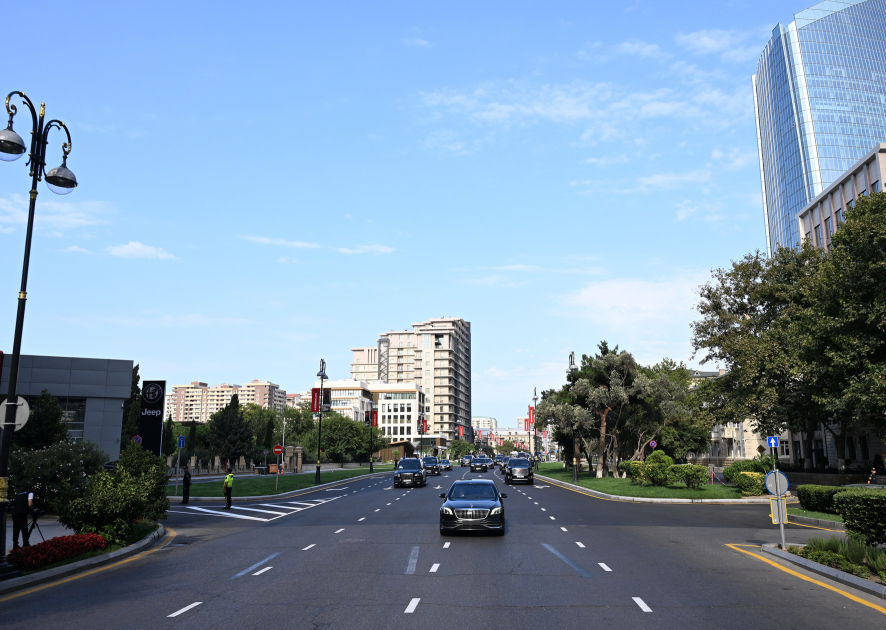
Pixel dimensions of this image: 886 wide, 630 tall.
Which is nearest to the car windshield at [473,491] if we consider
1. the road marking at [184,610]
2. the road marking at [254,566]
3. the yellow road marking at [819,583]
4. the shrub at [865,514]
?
the road marking at [254,566]

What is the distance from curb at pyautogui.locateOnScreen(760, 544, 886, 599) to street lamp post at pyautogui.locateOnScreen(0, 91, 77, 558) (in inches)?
569

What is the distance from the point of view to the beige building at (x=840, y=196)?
51.9m

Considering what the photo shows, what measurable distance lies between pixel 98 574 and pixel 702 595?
1084 centimetres

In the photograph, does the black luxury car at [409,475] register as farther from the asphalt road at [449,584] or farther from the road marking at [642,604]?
the road marking at [642,604]

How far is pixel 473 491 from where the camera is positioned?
763 inches

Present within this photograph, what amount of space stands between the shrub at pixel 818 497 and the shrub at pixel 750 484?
7.47 meters

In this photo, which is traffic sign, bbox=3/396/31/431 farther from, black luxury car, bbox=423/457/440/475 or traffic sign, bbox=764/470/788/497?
black luxury car, bbox=423/457/440/475

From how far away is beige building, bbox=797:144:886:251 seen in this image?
5191cm

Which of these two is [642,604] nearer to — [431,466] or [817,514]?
[817,514]

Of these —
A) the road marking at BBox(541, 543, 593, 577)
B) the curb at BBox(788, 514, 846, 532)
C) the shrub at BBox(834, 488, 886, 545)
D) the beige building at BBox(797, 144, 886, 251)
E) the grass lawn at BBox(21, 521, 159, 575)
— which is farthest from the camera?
the beige building at BBox(797, 144, 886, 251)

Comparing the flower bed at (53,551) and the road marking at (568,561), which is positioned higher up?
the flower bed at (53,551)

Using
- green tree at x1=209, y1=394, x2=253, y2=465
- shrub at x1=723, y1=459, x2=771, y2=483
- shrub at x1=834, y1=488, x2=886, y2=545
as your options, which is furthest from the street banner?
green tree at x1=209, y1=394, x2=253, y2=465

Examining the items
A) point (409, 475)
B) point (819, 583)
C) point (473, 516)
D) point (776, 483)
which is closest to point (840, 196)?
point (409, 475)

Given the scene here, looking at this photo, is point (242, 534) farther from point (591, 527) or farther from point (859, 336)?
point (859, 336)
